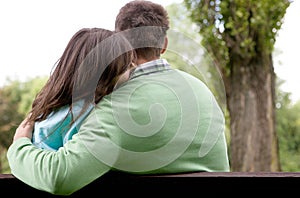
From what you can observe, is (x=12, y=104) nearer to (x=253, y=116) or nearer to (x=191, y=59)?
(x=253, y=116)

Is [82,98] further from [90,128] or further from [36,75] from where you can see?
[36,75]

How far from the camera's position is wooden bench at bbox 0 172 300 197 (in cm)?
145

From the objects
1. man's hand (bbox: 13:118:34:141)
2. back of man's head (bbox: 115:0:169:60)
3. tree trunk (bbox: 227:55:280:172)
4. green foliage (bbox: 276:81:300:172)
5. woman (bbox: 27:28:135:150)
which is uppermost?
back of man's head (bbox: 115:0:169:60)

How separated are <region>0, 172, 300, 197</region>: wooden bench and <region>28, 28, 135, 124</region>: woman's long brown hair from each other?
0.23 meters

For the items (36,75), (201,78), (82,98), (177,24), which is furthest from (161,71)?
(36,75)

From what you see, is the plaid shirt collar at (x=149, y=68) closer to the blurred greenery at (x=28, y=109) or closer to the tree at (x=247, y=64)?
the tree at (x=247, y=64)

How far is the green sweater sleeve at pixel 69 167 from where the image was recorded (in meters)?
1.51

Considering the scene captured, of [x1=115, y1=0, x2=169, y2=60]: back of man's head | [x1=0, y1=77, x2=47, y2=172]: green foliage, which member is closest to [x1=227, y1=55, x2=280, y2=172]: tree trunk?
[x1=115, y1=0, x2=169, y2=60]: back of man's head

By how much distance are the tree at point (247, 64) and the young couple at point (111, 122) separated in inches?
232

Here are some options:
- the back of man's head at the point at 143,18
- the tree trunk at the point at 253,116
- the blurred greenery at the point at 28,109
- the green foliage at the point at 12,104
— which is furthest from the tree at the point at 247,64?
the green foliage at the point at 12,104

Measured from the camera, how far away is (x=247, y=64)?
7988mm

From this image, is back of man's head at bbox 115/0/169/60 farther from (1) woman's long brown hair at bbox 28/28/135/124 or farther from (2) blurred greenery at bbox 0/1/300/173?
(2) blurred greenery at bbox 0/1/300/173

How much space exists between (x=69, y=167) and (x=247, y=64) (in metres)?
6.67

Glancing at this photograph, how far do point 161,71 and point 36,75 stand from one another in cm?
3312
